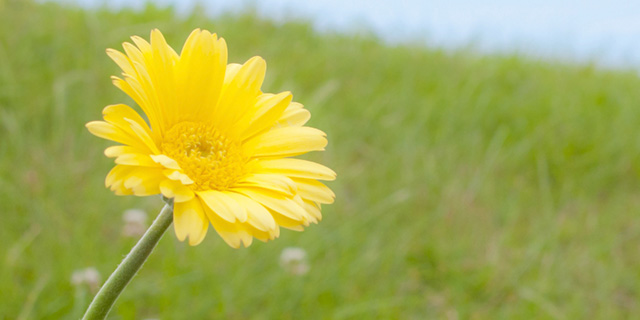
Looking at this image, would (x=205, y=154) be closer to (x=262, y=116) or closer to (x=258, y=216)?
(x=262, y=116)

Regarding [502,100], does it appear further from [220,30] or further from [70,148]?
[70,148]

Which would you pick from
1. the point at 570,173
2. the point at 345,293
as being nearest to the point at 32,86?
the point at 345,293

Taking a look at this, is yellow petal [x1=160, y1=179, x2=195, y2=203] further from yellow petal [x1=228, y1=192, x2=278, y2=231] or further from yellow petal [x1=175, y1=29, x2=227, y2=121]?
yellow petal [x1=175, y1=29, x2=227, y2=121]

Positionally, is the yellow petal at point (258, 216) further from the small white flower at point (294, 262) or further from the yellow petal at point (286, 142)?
the small white flower at point (294, 262)

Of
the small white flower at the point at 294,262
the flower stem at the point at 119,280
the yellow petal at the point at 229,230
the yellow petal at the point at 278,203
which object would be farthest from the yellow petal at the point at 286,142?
the small white flower at the point at 294,262

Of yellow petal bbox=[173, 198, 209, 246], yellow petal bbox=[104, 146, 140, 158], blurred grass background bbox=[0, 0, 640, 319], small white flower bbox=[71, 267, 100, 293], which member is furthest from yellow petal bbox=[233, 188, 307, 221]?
small white flower bbox=[71, 267, 100, 293]

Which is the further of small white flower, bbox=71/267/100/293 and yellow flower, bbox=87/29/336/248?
small white flower, bbox=71/267/100/293
